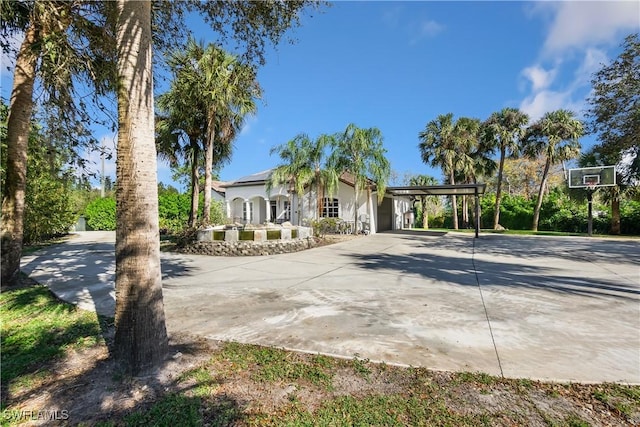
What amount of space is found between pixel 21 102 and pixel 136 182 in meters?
5.86

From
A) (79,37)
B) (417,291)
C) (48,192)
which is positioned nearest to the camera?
(79,37)

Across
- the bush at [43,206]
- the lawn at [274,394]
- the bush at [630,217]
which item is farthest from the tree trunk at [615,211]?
the bush at [43,206]

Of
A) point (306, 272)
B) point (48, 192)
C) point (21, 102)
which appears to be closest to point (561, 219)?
point (306, 272)

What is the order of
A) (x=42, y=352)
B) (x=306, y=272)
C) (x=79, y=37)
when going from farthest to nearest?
(x=306, y=272)
(x=79, y=37)
(x=42, y=352)

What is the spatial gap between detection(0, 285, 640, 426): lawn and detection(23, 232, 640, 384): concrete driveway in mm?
307

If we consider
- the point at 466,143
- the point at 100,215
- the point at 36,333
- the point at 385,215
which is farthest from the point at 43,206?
the point at 466,143

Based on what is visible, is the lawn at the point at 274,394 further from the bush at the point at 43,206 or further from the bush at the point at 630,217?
the bush at the point at 630,217

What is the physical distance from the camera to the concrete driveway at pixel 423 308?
11.0 feet

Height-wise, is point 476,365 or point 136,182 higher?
point 136,182

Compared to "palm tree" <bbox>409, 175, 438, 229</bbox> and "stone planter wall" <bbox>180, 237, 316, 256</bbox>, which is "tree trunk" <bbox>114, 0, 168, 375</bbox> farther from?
"palm tree" <bbox>409, 175, 438, 229</bbox>

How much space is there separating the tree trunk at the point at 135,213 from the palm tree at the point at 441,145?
27.0 meters

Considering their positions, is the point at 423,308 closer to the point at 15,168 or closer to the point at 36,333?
the point at 36,333

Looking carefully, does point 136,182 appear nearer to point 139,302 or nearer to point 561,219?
point 139,302

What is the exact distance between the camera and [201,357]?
129 inches
